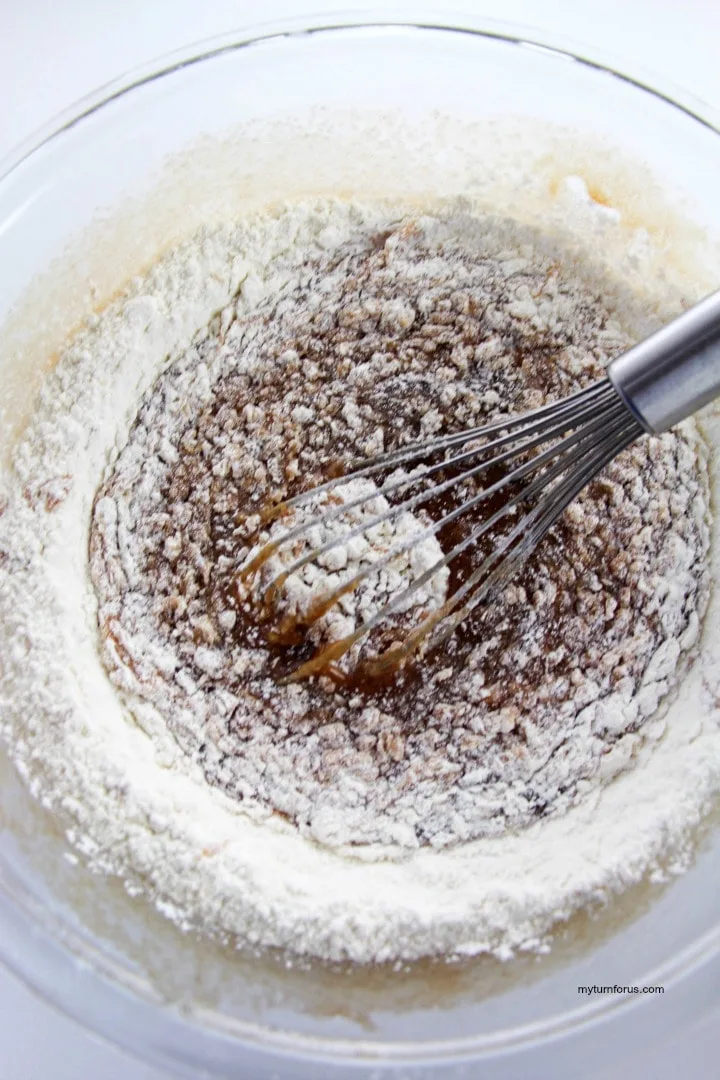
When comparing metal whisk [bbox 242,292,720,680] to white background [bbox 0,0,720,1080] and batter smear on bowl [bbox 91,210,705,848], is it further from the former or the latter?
white background [bbox 0,0,720,1080]

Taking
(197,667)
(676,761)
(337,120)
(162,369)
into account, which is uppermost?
(337,120)

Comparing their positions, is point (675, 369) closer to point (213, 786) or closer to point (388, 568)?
point (388, 568)

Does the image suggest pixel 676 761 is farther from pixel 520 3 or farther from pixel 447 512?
pixel 520 3

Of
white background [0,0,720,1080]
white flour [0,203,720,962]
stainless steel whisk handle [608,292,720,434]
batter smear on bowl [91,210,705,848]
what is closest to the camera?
stainless steel whisk handle [608,292,720,434]

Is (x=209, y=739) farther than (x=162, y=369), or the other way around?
(x=162, y=369)

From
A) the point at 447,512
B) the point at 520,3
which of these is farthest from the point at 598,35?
the point at 447,512

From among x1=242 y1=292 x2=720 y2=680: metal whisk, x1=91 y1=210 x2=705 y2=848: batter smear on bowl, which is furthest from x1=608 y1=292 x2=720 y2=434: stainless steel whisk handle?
x1=91 y1=210 x2=705 y2=848: batter smear on bowl

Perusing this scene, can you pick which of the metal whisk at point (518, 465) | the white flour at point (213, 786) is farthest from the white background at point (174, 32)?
the metal whisk at point (518, 465)

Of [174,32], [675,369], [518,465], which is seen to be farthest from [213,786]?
[174,32]
